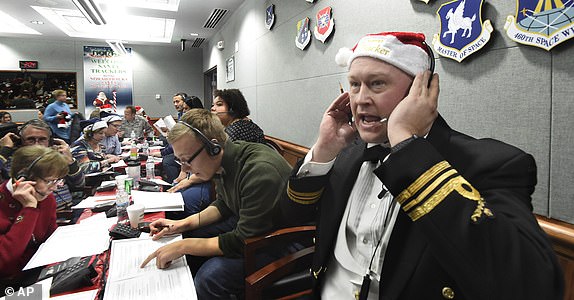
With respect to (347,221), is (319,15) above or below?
above

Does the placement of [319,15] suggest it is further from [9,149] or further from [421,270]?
[9,149]

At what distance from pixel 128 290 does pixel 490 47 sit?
179 centimetres

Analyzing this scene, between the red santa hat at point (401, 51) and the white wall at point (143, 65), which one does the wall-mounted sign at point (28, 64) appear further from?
the red santa hat at point (401, 51)

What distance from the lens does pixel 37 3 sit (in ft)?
18.3

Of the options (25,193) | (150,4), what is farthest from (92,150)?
(150,4)

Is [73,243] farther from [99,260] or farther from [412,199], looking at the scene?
[412,199]

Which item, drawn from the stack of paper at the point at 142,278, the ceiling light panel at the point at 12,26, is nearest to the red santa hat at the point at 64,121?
the ceiling light panel at the point at 12,26

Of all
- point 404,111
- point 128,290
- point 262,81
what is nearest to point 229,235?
point 128,290

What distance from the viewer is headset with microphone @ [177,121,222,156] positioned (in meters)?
1.67

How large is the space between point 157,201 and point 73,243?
615 millimetres

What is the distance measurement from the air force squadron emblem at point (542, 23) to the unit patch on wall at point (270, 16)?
323 centimetres

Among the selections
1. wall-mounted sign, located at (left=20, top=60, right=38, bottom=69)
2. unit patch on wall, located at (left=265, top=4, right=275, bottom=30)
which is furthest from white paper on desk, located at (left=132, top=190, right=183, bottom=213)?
wall-mounted sign, located at (left=20, top=60, right=38, bottom=69)

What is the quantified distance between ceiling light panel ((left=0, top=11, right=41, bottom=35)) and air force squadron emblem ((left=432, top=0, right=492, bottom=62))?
9.04 m

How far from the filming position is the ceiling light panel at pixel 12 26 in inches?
284
